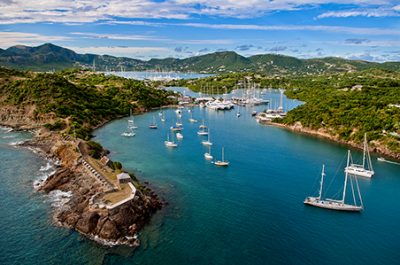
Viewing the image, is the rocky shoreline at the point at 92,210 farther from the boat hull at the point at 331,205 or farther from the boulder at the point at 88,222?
the boat hull at the point at 331,205

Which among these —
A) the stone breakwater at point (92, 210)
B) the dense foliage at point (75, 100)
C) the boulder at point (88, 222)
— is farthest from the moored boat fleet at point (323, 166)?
the boulder at point (88, 222)

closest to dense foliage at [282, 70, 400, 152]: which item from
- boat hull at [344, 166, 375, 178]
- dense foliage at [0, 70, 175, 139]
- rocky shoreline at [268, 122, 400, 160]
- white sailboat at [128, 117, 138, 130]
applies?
rocky shoreline at [268, 122, 400, 160]

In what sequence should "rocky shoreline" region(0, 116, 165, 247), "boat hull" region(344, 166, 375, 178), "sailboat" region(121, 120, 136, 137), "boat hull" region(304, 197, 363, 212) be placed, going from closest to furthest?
"rocky shoreline" region(0, 116, 165, 247) < "boat hull" region(304, 197, 363, 212) < "boat hull" region(344, 166, 375, 178) < "sailboat" region(121, 120, 136, 137)

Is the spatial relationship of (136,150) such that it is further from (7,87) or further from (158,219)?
(7,87)

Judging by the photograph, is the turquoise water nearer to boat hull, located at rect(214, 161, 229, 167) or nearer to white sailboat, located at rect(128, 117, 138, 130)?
boat hull, located at rect(214, 161, 229, 167)

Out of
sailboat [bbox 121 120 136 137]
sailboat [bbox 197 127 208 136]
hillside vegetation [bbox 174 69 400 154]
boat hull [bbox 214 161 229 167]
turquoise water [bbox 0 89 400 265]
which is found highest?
hillside vegetation [bbox 174 69 400 154]

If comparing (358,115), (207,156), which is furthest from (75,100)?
(358,115)
